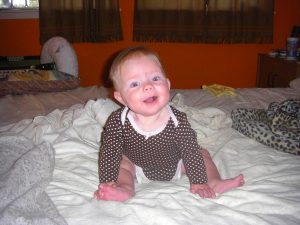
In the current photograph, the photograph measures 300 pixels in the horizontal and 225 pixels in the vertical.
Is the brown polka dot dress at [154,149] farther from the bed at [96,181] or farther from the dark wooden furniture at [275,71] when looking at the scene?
the dark wooden furniture at [275,71]

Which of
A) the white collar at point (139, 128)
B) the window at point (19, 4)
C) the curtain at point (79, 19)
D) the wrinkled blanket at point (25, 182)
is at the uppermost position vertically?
the window at point (19, 4)

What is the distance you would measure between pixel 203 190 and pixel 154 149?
0.22 m

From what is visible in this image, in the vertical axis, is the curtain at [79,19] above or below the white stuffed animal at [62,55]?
above

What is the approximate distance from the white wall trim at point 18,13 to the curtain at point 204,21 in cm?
93

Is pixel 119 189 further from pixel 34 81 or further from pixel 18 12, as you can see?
pixel 18 12

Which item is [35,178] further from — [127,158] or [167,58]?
[167,58]

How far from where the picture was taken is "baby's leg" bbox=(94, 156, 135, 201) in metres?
0.89

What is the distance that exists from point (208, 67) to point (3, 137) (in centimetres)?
242

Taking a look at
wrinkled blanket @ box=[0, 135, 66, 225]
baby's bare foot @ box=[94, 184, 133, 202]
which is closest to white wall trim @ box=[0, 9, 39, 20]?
wrinkled blanket @ box=[0, 135, 66, 225]

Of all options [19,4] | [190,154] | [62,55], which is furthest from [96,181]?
[19,4]

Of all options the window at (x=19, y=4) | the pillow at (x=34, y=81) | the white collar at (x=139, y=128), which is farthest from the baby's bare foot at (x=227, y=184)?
the window at (x=19, y=4)

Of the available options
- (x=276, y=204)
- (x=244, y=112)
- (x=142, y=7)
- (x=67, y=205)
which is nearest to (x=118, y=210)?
(x=67, y=205)

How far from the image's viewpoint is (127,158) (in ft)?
3.74

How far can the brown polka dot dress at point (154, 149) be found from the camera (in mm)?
996
